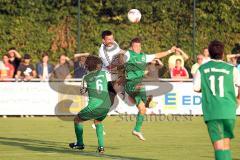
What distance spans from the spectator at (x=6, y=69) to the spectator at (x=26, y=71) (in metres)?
0.30

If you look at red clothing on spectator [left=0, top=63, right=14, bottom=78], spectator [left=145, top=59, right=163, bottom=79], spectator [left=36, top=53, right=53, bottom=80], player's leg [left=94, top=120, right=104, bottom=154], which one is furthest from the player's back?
red clothing on spectator [left=0, top=63, right=14, bottom=78]

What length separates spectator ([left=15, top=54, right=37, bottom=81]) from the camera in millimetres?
25266

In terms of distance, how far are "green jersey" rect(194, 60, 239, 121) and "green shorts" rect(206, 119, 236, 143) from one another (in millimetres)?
65

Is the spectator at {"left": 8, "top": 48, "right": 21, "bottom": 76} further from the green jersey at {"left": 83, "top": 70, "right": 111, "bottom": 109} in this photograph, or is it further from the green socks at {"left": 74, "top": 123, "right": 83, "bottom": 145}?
the green jersey at {"left": 83, "top": 70, "right": 111, "bottom": 109}

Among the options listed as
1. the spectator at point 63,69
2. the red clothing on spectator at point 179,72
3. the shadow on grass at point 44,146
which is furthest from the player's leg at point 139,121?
the red clothing on spectator at point 179,72

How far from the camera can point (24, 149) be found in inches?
633

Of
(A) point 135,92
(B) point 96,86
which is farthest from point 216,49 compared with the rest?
(A) point 135,92

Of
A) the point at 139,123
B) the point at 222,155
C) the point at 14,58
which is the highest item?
the point at 14,58

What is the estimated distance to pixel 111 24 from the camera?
98.3 feet

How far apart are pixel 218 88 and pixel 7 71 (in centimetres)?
1512

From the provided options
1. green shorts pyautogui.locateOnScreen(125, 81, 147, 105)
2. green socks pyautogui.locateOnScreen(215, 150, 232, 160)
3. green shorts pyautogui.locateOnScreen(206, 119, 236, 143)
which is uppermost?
green shorts pyautogui.locateOnScreen(125, 81, 147, 105)

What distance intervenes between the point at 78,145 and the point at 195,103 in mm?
10192

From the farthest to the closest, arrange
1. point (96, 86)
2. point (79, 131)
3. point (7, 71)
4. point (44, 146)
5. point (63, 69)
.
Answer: point (63, 69)
point (7, 71)
point (44, 146)
point (79, 131)
point (96, 86)

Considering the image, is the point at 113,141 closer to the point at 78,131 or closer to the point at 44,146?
the point at 44,146
